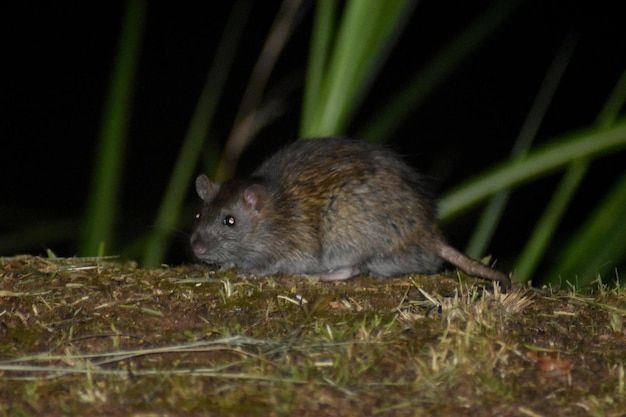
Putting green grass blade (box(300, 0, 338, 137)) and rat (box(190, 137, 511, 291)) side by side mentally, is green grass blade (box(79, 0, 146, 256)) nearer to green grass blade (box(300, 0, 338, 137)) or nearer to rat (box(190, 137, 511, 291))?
rat (box(190, 137, 511, 291))

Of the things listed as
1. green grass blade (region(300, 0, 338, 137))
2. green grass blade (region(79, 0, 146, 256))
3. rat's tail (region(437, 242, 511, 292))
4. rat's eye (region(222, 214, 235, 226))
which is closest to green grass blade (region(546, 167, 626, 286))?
rat's tail (region(437, 242, 511, 292))

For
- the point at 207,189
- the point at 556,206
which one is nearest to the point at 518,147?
the point at 556,206

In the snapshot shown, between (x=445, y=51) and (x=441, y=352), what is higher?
(x=445, y=51)

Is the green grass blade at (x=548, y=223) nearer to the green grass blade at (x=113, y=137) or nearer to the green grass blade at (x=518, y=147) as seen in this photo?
the green grass blade at (x=518, y=147)

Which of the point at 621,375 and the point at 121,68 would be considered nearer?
the point at 621,375

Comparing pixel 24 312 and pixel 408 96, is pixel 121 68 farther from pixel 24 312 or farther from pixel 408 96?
pixel 24 312

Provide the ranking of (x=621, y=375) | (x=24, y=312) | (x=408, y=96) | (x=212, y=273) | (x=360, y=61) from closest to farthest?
(x=621, y=375) → (x=24, y=312) → (x=212, y=273) → (x=360, y=61) → (x=408, y=96)

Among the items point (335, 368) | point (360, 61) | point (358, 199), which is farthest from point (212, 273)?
point (335, 368)

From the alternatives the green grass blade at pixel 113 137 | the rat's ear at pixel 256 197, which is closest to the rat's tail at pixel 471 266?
the rat's ear at pixel 256 197
